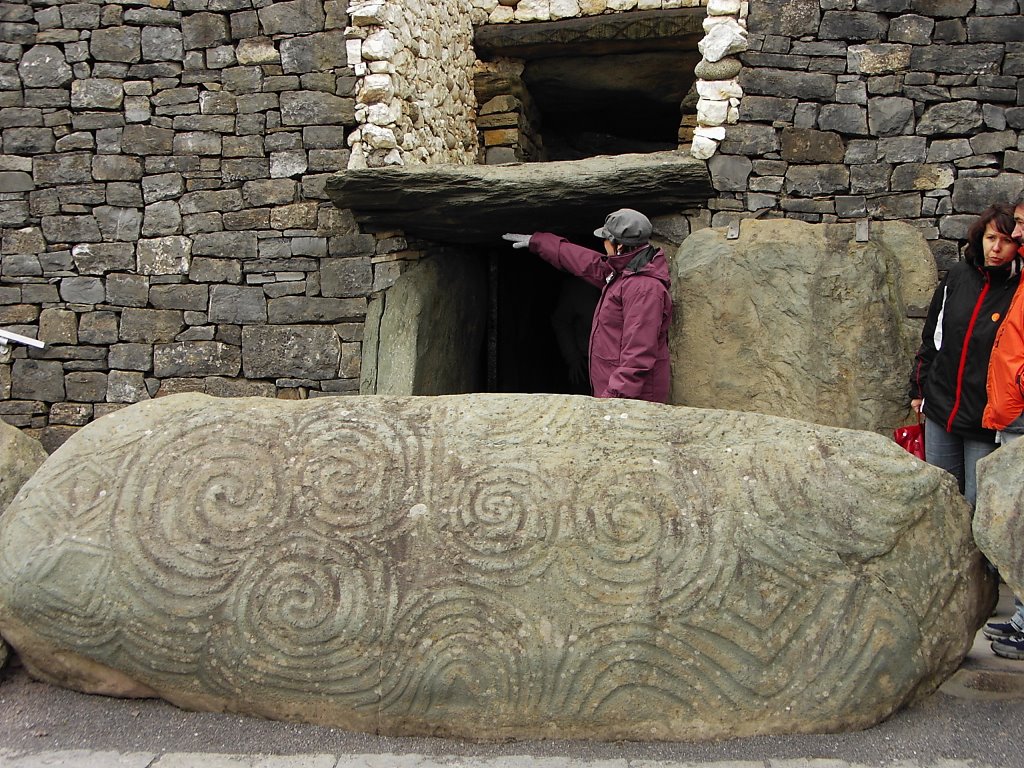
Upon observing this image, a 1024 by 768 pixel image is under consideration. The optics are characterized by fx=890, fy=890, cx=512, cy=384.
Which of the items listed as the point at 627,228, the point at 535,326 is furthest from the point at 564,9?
the point at 627,228

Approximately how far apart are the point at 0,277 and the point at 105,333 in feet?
2.40

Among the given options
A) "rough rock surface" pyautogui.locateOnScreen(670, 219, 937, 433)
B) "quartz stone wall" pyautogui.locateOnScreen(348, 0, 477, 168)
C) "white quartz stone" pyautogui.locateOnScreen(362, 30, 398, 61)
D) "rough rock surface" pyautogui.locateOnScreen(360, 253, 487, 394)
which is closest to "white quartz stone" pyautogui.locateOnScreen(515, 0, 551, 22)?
"quartz stone wall" pyautogui.locateOnScreen(348, 0, 477, 168)

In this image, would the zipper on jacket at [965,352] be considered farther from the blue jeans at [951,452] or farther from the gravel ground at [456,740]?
the gravel ground at [456,740]

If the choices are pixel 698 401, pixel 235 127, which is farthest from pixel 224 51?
pixel 698 401

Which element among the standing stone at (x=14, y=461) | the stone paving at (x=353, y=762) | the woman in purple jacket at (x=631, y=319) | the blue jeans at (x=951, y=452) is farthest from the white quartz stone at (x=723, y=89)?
the standing stone at (x=14, y=461)

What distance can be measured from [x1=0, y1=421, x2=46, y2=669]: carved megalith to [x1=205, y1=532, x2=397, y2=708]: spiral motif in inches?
45.5

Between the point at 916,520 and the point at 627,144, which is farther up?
the point at 627,144

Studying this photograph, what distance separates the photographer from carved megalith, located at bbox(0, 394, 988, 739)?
7.98 feet

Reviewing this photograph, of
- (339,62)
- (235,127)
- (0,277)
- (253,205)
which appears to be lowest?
(0,277)

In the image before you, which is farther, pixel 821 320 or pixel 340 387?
pixel 340 387

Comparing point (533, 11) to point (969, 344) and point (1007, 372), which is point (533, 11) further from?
point (1007, 372)

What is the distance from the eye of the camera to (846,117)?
183 inches

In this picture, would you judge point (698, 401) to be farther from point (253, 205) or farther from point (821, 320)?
point (253, 205)

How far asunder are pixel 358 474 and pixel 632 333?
157 cm
